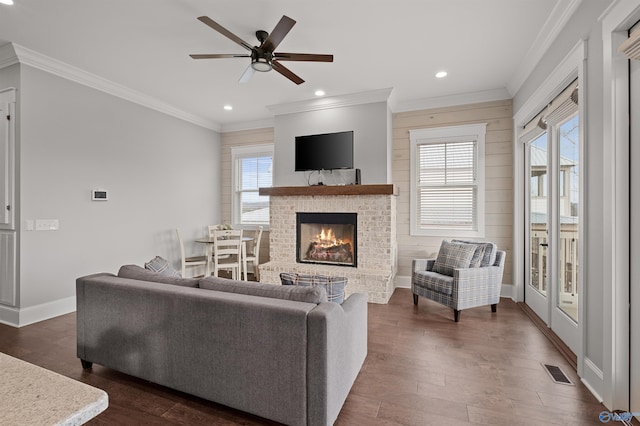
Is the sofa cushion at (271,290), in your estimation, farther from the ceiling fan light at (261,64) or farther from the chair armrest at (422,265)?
the chair armrest at (422,265)

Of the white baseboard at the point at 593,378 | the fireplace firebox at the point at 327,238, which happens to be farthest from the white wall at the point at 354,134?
the white baseboard at the point at 593,378

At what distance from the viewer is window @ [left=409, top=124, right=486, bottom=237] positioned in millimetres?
4484

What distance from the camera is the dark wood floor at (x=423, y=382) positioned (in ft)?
→ 6.18

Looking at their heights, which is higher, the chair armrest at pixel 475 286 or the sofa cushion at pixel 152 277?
the sofa cushion at pixel 152 277

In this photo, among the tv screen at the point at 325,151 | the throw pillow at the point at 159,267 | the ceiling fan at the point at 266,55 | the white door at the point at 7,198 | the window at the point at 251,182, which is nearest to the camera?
the throw pillow at the point at 159,267

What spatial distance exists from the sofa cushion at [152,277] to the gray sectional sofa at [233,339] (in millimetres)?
10

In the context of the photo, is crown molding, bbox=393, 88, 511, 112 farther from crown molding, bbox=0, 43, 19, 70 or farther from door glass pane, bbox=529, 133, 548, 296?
crown molding, bbox=0, 43, 19, 70

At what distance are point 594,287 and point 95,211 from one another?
5212 millimetres

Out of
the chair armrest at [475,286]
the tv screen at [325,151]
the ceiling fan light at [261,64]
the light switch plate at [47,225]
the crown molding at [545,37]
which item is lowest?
the chair armrest at [475,286]

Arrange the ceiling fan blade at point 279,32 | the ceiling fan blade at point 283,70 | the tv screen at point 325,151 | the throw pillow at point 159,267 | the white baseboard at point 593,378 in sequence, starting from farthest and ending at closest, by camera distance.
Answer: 1. the tv screen at point 325,151
2. the ceiling fan blade at point 283,70
3. the throw pillow at point 159,267
4. the ceiling fan blade at point 279,32
5. the white baseboard at point 593,378

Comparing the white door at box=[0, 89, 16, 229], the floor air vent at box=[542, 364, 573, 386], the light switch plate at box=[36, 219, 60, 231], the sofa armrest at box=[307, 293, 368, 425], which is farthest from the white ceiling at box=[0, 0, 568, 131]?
the floor air vent at box=[542, 364, 573, 386]

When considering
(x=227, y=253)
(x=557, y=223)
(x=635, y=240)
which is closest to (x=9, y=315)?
(x=227, y=253)

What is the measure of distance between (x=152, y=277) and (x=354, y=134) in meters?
3.35

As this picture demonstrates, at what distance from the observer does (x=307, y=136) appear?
15.8 feet
